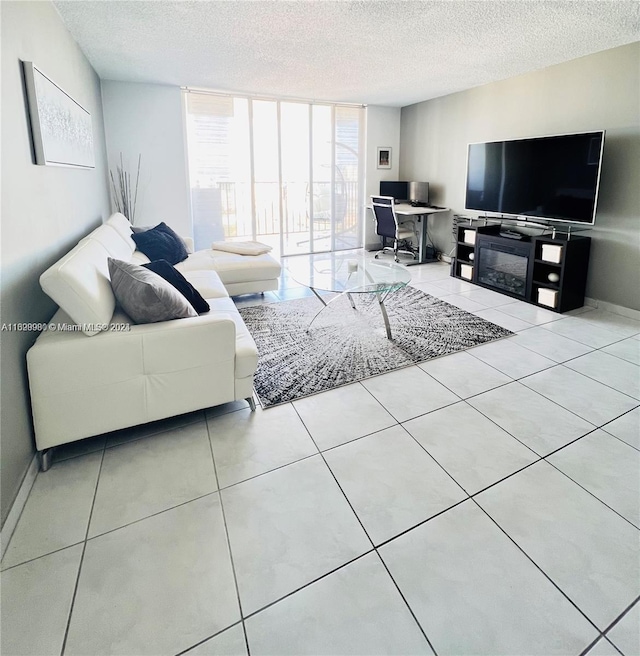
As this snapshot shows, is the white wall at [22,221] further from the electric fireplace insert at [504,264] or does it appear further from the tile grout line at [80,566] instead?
the electric fireplace insert at [504,264]

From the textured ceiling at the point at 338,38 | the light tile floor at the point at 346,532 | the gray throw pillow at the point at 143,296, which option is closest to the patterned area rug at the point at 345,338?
the light tile floor at the point at 346,532

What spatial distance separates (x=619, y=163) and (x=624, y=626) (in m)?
3.70

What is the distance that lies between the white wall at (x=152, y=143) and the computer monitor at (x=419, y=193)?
326 centimetres

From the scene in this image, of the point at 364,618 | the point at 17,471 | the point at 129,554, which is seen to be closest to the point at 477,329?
the point at 364,618

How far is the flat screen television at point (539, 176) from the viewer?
11.5 ft

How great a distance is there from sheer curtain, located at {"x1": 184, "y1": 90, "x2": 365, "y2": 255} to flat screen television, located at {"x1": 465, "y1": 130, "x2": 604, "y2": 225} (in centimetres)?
218

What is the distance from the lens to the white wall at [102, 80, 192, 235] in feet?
15.3

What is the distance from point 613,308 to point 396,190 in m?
3.59

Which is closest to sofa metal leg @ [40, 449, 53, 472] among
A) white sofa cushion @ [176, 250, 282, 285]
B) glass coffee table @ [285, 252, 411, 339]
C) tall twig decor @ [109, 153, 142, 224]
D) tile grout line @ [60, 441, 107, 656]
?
tile grout line @ [60, 441, 107, 656]

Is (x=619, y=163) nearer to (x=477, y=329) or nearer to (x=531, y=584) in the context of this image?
(x=477, y=329)

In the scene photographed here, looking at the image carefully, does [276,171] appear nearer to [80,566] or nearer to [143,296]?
[143,296]

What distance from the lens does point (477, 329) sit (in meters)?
3.27

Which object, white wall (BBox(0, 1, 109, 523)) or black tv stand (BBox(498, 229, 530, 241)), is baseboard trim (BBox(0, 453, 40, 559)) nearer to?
white wall (BBox(0, 1, 109, 523))

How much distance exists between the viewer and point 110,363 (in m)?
1.72
